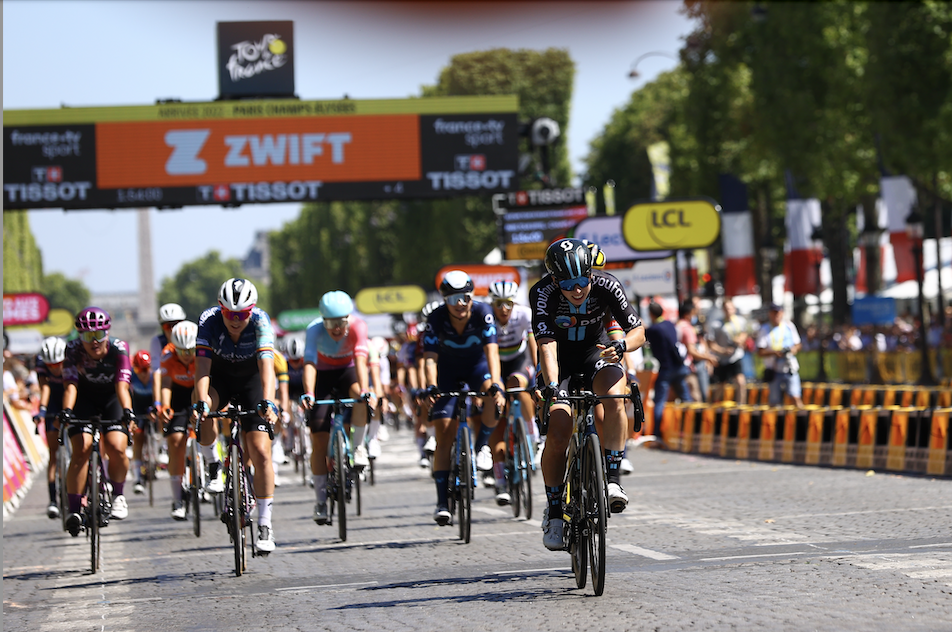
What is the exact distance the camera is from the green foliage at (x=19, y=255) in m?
76.1

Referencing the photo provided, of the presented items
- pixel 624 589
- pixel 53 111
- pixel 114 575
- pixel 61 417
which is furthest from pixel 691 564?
pixel 53 111

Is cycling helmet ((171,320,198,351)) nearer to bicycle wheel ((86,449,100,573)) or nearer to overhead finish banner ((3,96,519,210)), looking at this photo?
bicycle wheel ((86,449,100,573))

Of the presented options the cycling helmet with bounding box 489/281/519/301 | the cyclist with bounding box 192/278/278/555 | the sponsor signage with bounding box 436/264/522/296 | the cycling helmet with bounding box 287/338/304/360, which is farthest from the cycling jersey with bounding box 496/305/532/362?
the sponsor signage with bounding box 436/264/522/296

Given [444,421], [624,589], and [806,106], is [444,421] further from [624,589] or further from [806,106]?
[806,106]

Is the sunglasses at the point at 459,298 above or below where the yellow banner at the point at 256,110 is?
below

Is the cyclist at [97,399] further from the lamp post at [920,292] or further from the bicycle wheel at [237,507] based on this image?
the lamp post at [920,292]

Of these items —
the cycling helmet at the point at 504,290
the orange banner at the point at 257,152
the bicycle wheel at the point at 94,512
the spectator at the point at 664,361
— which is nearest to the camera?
the bicycle wheel at the point at 94,512

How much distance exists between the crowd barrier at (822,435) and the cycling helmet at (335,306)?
5917 millimetres

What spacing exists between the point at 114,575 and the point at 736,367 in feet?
43.7

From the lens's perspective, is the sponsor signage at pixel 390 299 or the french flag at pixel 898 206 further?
the sponsor signage at pixel 390 299

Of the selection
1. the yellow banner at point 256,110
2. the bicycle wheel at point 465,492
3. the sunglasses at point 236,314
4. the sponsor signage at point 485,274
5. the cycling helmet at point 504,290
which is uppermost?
the yellow banner at point 256,110

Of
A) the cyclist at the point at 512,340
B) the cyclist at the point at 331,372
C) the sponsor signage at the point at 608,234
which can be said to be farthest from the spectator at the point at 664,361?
the cyclist at the point at 331,372

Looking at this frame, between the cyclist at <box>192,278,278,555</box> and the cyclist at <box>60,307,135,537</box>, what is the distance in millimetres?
1121

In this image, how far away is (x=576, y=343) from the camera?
7730mm
